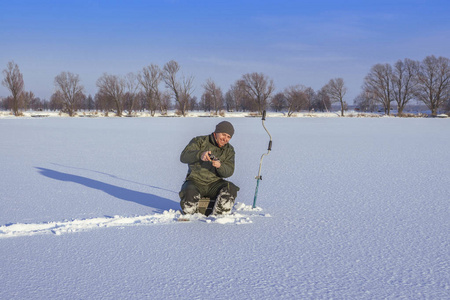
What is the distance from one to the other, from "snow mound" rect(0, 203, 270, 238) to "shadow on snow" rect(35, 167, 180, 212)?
48cm

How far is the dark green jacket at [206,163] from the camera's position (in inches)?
164

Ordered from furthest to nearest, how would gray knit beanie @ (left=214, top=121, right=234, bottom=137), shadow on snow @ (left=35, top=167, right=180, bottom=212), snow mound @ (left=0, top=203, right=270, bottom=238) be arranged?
shadow on snow @ (left=35, top=167, right=180, bottom=212)
gray knit beanie @ (left=214, top=121, right=234, bottom=137)
snow mound @ (left=0, top=203, right=270, bottom=238)

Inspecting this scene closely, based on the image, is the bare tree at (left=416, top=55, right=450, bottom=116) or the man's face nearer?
the man's face

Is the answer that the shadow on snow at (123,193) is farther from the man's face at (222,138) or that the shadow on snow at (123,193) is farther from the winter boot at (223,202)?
the man's face at (222,138)

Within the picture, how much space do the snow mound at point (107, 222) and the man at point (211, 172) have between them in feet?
0.39

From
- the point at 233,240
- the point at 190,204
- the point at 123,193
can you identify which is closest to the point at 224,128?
the point at 190,204

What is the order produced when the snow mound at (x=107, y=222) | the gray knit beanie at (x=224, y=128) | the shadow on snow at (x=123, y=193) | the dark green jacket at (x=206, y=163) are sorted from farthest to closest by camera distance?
the shadow on snow at (x=123, y=193), the dark green jacket at (x=206, y=163), the gray knit beanie at (x=224, y=128), the snow mound at (x=107, y=222)

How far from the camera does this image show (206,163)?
4422mm

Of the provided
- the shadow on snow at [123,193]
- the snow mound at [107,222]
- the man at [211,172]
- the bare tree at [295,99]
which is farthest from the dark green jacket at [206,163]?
the bare tree at [295,99]

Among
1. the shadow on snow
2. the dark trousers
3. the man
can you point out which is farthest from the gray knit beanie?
the shadow on snow

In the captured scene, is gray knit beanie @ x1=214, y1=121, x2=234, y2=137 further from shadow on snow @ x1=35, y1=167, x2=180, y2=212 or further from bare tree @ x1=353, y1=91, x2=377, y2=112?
bare tree @ x1=353, y1=91, x2=377, y2=112

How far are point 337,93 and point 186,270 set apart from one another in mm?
76373

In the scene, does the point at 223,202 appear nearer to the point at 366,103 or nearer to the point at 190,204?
the point at 190,204

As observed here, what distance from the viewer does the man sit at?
4.14 meters
